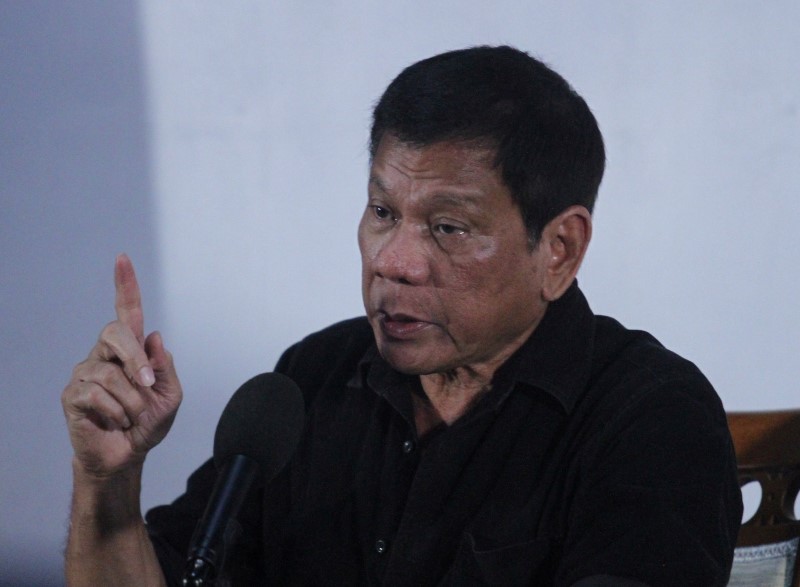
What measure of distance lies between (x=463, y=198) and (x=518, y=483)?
376 millimetres

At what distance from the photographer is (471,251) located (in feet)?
4.44

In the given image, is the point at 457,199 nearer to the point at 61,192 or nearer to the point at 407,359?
the point at 407,359

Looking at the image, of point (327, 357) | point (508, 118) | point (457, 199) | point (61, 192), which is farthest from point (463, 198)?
point (61, 192)

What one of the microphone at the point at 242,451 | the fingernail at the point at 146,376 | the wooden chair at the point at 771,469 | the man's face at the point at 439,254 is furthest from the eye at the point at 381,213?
the wooden chair at the point at 771,469

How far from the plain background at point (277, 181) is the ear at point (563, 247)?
0.98 meters

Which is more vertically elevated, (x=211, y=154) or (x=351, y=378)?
(x=211, y=154)

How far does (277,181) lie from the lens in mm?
2520

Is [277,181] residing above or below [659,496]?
above

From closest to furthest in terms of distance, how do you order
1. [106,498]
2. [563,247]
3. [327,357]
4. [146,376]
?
1. [146,376]
2. [106,498]
3. [563,247]
4. [327,357]

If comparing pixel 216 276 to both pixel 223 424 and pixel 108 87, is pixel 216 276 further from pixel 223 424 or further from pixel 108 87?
pixel 223 424

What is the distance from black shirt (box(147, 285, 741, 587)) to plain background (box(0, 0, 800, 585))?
3.01 feet

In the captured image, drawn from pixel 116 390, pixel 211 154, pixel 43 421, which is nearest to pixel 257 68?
pixel 211 154

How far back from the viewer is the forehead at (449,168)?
1.33 m

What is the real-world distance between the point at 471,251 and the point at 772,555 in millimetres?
659
